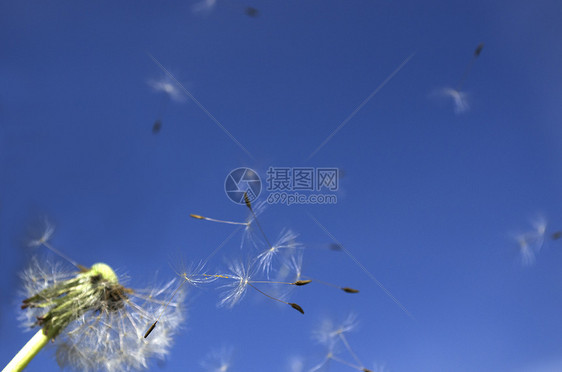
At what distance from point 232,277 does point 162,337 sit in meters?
3.53

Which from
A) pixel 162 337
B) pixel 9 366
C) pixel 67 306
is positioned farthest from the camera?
pixel 162 337

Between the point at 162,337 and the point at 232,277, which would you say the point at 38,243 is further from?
the point at 232,277

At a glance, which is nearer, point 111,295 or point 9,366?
point 9,366

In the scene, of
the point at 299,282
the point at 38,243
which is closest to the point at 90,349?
the point at 38,243

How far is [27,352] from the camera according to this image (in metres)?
6.33

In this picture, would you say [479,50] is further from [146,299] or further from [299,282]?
[146,299]

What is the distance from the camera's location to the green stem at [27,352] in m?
6.16

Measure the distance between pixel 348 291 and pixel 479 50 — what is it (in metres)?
5.70

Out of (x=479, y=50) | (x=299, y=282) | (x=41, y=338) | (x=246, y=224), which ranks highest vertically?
(x=479, y=50)

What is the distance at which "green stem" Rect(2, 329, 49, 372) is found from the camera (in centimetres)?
616

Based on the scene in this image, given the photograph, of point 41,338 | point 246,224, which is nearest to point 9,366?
point 41,338

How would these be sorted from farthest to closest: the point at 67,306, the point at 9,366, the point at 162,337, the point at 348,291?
the point at 162,337
the point at 67,306
the point at 9,366
the point at 348,291

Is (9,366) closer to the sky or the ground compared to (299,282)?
closer to the ground

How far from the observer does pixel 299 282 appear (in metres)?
4.69
